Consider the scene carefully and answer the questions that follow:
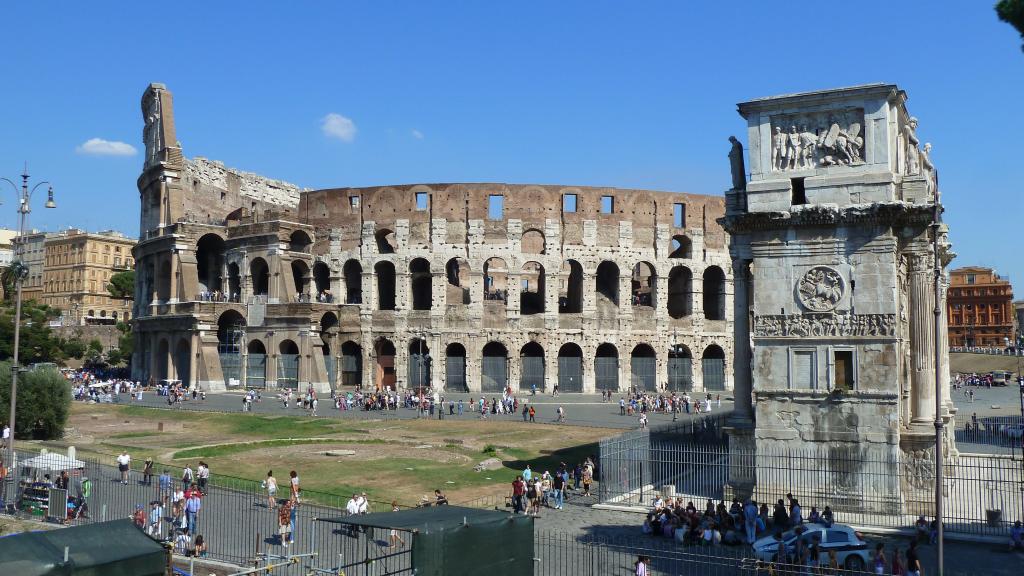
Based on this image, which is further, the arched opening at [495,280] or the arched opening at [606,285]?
the arched opening at [495,280]

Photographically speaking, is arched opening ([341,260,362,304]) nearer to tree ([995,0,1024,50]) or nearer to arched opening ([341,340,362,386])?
arched opening ([341,340,362,386])

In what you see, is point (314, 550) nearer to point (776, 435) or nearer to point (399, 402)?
point (776, 435)

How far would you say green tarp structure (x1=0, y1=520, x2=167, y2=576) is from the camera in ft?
31.3

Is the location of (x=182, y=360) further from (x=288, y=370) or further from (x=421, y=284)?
(x=421, y=284)

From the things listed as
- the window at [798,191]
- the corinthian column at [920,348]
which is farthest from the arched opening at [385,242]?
the corinthian column at [920,348]

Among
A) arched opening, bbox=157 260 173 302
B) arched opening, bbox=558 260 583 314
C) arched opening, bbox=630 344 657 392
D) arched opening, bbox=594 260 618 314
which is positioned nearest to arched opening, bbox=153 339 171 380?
arched opening, bbox=157 260 173 302

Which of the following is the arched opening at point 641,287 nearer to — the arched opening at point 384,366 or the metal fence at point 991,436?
the arched opening at point 384,366

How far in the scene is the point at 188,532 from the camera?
16.4 m

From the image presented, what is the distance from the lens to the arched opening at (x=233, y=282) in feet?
181

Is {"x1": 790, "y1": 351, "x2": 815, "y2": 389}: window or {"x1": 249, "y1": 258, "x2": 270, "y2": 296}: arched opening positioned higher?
{"x1": 249, "y1": 258, "x2": 270, "y2": 296}: arched opening

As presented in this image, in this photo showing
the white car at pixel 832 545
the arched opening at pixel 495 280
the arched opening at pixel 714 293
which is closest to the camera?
the white car at pixel 832 545

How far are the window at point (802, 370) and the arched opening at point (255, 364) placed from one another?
39.5 m

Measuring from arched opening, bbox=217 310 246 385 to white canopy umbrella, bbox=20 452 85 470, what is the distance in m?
32.6

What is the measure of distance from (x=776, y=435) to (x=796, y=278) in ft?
11.2
